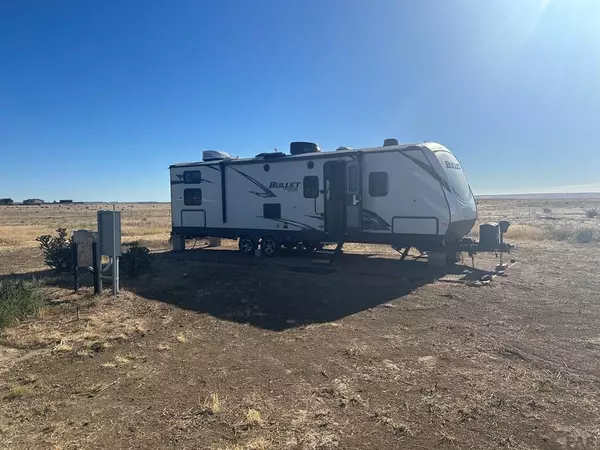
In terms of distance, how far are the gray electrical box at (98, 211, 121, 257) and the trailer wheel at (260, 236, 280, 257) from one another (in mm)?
6157

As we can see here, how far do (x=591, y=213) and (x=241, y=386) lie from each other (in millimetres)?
38953

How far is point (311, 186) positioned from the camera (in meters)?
13.2

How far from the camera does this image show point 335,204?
12.8 m

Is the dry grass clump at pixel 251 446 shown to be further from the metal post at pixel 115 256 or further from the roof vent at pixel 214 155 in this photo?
the roof vent at pixel 214 155

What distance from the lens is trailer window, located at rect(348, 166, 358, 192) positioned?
12367 millimetres

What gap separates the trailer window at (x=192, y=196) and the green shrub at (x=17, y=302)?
25.6ft

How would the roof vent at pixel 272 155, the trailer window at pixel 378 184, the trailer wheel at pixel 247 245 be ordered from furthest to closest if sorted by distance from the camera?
1. the trailer wheel at pixel 247 245
2. the roof vent at pixel 272 155
3. the trailer window at pixel 378 184

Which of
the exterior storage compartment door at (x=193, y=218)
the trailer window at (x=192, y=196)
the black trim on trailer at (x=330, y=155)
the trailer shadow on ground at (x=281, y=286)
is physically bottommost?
the trailer shadow on ground at (x=281, y=286)

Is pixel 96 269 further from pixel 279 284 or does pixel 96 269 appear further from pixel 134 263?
pixel 279 284

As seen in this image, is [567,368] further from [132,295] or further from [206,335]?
[132,295]

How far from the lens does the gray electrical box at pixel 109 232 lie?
8891mm

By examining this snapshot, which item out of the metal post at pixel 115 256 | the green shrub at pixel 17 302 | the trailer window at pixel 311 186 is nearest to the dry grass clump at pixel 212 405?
the green shrub at pixel 17 302

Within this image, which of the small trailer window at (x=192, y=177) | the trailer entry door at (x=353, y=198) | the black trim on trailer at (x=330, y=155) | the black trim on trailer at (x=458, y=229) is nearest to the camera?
the black trim on trailer at (x=458, y=229)

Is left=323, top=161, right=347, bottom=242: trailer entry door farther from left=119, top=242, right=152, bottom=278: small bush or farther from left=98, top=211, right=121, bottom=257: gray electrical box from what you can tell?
left=98, top=211, right=121, bottom=257: gray electrical box
